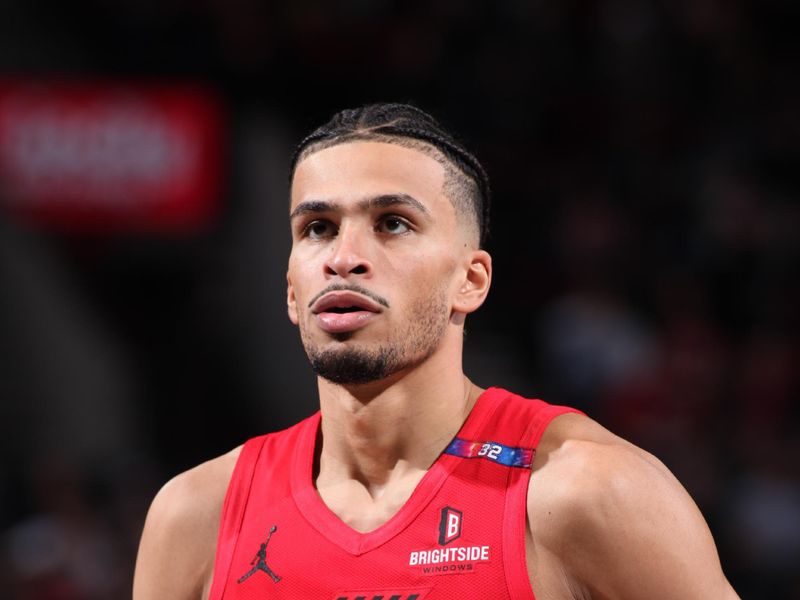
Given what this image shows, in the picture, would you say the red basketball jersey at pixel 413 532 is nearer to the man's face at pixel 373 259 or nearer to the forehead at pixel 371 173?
the man's face at pixel 373 259

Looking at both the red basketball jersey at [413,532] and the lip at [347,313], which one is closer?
the red basketball jersey at [413,532]

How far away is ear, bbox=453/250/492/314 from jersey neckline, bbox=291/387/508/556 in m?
0.24

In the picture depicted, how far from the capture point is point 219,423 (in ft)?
28.8

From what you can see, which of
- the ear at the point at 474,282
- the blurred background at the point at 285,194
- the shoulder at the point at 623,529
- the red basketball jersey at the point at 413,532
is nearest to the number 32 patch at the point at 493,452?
the red basketball jersey at the point at 413,532

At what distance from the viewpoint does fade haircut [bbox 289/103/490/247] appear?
3.26 metres

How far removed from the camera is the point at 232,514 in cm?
326

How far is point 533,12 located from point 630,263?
2.28 metres

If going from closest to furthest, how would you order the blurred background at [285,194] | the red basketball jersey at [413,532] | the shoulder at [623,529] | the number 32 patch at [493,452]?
the shoulder at [623,529] → the red basketball jersey at [413,532] → the number 32 patch at [493,452] → the blurred background at [285,194]

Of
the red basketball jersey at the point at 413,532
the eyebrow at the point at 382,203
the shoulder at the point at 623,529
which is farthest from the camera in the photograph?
the eyebrow at the point at 382,203

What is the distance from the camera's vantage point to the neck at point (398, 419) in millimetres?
3180

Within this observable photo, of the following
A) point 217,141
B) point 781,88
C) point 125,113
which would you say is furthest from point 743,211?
point 125,113

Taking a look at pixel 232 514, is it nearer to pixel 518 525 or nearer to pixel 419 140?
pixel 518 525

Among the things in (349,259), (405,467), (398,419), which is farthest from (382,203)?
(405,467)

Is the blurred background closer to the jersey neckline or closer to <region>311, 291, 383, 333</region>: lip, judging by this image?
the jersey neckline
